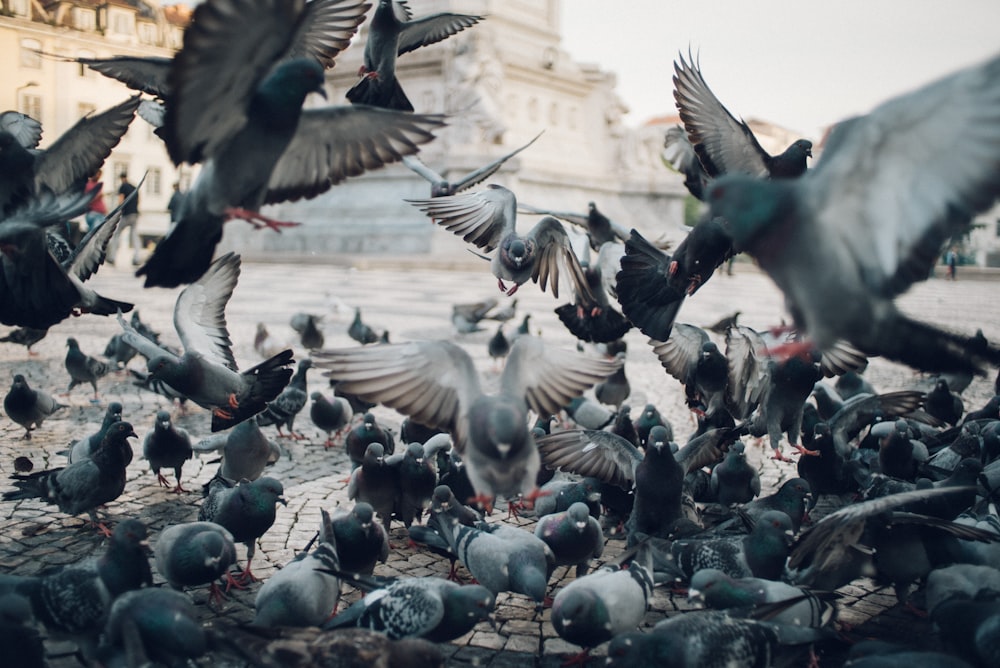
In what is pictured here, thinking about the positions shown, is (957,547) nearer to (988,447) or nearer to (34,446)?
(988,447)

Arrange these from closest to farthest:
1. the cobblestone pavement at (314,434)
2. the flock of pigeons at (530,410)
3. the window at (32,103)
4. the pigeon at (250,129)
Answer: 1. the flock of pigeons at (530,410)
2. the pigeon at (250,129)
3. the cobblestone pavement at (314,434)
4. the window at (32,103)

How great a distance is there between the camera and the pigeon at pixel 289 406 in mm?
6724

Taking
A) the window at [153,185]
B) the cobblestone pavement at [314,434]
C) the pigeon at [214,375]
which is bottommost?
the window at [153,185]

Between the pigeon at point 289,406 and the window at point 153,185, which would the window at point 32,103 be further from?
the pigeon at point 289,406

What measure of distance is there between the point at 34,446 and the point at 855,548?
6.41 m

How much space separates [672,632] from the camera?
3.36 m

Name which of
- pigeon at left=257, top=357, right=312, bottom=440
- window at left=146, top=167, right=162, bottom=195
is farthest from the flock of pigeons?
window at left=146, top=167, right=162, bottom=195

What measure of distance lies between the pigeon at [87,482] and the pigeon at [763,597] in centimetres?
352

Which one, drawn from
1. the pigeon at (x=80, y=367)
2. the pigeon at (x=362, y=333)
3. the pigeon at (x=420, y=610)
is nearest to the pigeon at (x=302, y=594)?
the pigeon at (x=420, y=610)

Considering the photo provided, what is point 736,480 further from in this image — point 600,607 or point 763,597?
point 600,607

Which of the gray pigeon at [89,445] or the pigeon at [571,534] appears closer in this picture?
the pigeon at [571,534]

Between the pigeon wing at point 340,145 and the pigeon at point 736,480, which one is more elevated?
the pigeon wing at point 340,145

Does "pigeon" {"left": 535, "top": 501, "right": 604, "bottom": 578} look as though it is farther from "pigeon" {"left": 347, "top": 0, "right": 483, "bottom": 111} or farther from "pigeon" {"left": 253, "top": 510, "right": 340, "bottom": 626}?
"pigeon" {"left": 347, "top": 0, "right": 483, "bottom": 111}

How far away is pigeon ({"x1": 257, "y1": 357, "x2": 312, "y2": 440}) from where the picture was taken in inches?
265
